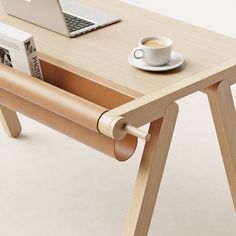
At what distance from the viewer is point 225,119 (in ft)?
8.93

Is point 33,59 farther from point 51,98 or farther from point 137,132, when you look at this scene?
point 137,132

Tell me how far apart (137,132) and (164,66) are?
19.4 inches

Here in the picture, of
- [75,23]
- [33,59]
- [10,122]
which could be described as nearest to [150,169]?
[33,59]

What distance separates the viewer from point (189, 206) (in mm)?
3260

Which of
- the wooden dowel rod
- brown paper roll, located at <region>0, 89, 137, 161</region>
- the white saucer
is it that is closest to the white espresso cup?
the white saucer

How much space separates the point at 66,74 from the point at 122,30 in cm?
46

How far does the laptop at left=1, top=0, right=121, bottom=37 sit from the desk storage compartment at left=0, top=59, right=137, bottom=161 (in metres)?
0.23

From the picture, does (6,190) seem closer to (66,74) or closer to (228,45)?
(66,74)

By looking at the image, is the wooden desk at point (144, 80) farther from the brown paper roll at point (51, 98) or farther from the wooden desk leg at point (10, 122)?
the wooden desk leg at point (10, 122)

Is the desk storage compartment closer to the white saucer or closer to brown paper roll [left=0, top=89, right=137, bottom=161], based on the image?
brown paper roll [left=0, top=89, right=137, bottom=161]

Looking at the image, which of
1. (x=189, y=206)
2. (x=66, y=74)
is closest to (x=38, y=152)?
(x=189, y=206)

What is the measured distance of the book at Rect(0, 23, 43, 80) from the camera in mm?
2535

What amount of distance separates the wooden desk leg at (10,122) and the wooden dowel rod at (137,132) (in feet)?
5.22

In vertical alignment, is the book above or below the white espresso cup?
above
